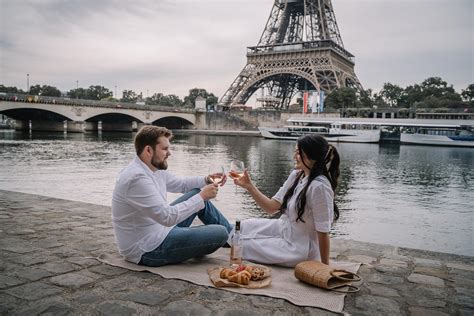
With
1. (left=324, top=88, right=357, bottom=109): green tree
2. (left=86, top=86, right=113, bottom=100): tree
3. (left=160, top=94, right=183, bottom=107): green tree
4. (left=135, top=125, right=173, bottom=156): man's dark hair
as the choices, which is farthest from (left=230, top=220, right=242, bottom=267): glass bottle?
(left=86, top=86, right=113, bottom=100): tree

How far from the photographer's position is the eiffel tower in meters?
59.7

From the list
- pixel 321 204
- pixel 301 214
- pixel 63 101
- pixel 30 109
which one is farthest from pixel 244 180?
pixel 63 101

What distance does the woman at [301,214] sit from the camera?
3.87m

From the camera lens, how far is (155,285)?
3557mm

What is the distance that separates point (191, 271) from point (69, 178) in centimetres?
1231

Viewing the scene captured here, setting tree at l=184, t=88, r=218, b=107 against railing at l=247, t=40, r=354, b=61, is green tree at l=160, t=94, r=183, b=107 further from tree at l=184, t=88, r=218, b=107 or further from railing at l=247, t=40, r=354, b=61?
railing at l=247, t=40, r=354, b=61

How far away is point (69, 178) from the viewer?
14.9 metres

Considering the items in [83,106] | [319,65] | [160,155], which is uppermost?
[319,65]

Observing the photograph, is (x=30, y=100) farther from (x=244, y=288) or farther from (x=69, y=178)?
(x=244, y=288)

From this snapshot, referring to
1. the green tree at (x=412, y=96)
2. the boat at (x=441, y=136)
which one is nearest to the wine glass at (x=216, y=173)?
the boat at (x=441, y=136)

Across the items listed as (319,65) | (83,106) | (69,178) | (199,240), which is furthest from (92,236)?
(319,65)

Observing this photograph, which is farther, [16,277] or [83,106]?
[83,106]

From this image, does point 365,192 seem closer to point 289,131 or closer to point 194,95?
point 289,131

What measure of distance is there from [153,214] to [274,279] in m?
1.23
